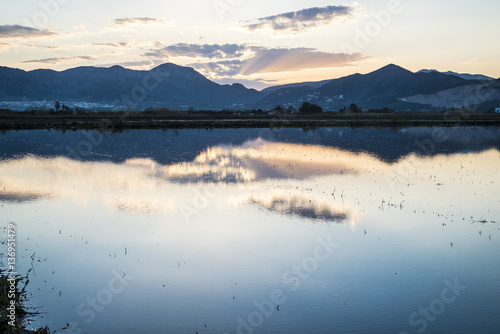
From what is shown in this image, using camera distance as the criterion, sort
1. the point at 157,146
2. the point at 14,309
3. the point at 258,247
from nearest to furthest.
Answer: the point at 14,309
the point at 258,247
the point at 157,146

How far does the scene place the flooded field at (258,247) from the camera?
963cm

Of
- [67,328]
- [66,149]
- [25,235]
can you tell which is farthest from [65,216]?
[66,149]

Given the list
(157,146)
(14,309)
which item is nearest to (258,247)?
(14,309)

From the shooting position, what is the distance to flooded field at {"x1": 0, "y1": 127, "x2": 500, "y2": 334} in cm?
963

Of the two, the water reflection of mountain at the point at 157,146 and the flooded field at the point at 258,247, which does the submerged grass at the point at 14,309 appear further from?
the water reflection of mountain at the point at 157,146

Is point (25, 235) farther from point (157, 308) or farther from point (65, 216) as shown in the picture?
point (157, 308)

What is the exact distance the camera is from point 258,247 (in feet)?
46.1

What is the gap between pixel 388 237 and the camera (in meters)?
15.2

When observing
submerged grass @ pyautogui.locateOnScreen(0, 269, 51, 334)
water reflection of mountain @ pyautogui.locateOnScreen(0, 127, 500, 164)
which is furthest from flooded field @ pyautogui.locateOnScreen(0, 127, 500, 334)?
water reflection of mountain @ pyautogui.locateOnScreen(0, 127, 500, 164)

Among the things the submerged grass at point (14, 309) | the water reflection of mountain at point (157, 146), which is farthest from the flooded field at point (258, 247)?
the water reflection of mountain at point (157, 146)

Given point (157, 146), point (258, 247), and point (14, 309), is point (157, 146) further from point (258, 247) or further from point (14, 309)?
point (14, 309)

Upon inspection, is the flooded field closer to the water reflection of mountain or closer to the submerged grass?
the submerged grass

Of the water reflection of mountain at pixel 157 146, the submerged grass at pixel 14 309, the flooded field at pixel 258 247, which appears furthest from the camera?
the water reflection of mountain at pixel 157 146

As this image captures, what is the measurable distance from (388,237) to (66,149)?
3565 cm
